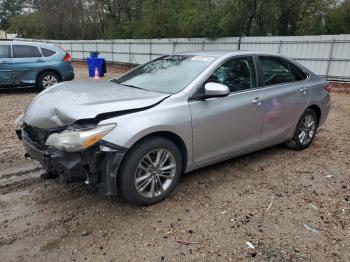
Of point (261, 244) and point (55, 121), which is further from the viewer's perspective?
point (55, 121)

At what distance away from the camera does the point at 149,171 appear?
3.73 m

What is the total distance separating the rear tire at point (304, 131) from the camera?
5.62 metres

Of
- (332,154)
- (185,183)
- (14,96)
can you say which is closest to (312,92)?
(332,154)

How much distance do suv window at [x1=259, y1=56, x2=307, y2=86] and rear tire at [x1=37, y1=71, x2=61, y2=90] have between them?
8.30 meters

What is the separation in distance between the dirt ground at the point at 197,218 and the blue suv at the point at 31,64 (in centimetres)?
652

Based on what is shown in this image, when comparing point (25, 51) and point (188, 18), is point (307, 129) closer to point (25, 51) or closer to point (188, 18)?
point (25, 51)

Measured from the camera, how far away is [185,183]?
4.43 m

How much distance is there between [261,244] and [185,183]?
1412 millimetres

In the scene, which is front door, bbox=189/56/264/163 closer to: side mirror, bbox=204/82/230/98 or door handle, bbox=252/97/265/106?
door handle, bbox=252/97/265/106

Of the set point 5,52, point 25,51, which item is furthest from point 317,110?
point 5,52

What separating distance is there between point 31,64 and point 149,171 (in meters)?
8.83

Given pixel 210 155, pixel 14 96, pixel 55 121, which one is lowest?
pixel 14 96

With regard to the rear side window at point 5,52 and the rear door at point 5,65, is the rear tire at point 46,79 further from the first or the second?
the rear side window at point 5,52

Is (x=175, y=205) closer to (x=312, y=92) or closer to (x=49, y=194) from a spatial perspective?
(x=49, y=194)
